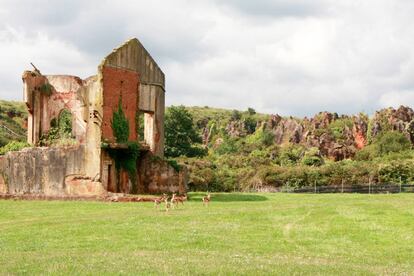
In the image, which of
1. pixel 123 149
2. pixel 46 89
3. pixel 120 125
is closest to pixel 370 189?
pixel 123 149

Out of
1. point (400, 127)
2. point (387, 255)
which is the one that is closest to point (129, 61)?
point (387, 255)

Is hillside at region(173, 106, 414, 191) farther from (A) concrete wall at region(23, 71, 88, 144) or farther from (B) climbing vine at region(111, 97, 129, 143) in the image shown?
(B) climbing vine at region(111, 97, 129, 143)

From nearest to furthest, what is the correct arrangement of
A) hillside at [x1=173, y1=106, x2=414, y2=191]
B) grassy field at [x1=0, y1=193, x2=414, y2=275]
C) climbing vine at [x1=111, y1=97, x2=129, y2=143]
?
grassy field at [x1=0, y1=193, x2=414, y2=275] → climbing vine at [x1=111, y1=97, x2=129, y2=143] → hillside at [x1=173, y1=106, x2=414, y2=191]

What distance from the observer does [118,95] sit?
40.4 m

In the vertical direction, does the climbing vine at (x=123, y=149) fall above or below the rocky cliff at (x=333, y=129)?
below

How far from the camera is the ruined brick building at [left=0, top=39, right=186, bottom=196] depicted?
37.7 metres

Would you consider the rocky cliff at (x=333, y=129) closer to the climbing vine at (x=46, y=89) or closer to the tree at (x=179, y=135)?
the tree at (x=179, y=135)

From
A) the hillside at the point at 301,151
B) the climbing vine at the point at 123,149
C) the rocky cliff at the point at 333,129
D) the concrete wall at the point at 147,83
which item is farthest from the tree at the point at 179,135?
the climbing vine at the point at 123,149

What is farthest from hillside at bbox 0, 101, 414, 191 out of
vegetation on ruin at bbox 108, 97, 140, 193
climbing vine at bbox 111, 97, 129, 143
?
climbing vine at bbox 111, 97, 129, 143

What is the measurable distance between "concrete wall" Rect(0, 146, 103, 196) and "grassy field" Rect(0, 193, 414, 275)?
6292 millimetres

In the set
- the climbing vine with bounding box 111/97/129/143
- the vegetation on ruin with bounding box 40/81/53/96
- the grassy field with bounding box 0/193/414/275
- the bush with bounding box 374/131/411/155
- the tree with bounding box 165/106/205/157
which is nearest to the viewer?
the grassy field with bounding box 0/193/414/275

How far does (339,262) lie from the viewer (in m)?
16.1

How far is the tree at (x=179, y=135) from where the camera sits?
82.1m

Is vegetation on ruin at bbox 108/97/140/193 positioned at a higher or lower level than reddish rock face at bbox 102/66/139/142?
lower
